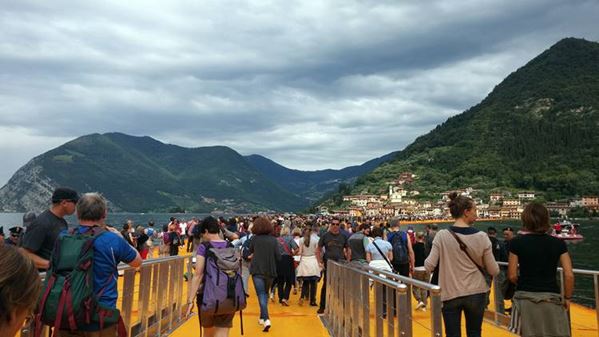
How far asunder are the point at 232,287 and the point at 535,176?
17963 centimetres

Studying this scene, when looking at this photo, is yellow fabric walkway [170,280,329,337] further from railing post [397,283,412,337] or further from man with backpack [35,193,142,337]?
man with backpack [35,193,142,337]

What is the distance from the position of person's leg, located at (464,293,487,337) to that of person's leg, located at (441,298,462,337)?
74 mm

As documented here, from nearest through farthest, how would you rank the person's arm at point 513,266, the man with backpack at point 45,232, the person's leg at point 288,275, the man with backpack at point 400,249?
the man with backpack at point 45,232, the person's arm at point 513,266, the man with backpack at point 400,249, the person's leg at point 288,275

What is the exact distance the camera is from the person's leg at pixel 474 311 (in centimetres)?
516

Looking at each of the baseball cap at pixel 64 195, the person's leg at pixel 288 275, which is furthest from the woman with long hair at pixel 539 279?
the person's leg at pixel 288 275

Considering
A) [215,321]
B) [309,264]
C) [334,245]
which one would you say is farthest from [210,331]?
[309,264]

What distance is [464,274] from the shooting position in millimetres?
5180

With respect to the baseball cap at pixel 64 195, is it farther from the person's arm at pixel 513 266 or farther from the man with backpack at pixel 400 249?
the man with backpack at pixel 400 249

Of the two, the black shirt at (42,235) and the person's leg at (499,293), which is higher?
the black shirt at (42,235)

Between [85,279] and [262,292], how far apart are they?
18.1 feet

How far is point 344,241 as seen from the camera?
10320mm

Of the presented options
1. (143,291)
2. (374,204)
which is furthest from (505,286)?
(374,204)

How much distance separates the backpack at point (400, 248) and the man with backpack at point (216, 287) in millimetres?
5232

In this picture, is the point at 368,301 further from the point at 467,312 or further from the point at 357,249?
the point at 357,249
